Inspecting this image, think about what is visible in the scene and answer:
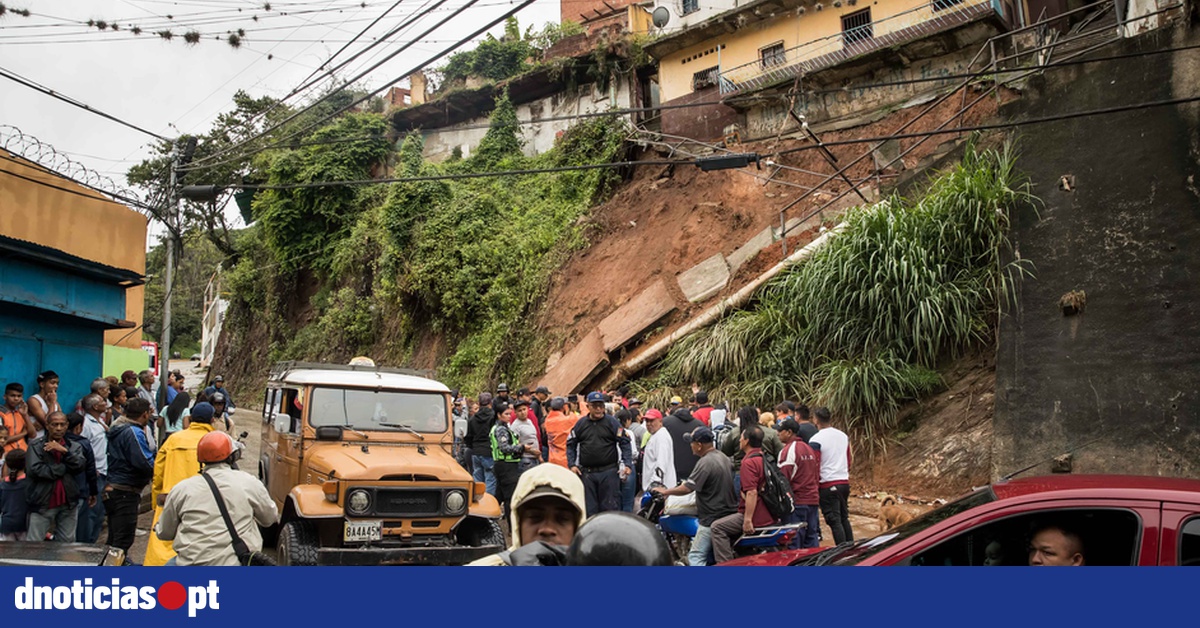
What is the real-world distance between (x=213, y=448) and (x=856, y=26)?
70.5 feet

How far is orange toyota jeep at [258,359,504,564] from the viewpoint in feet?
24.1

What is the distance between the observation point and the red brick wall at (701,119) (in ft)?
79.6

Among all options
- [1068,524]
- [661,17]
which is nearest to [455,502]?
[1068,524]

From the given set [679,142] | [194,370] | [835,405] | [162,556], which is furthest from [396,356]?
[194,370]

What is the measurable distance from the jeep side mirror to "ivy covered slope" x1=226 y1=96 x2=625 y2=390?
1224 centimetres

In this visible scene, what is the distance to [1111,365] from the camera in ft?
35.1

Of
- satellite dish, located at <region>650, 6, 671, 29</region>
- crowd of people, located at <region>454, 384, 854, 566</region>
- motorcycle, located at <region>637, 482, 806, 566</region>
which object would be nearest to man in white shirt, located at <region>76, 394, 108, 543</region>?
crowd of people, located at <region>454, 384, 854, 566</region>

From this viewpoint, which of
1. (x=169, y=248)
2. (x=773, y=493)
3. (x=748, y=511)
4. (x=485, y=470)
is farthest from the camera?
(x=169, y=248)

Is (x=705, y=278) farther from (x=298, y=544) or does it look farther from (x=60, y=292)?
(x=298, y=544)

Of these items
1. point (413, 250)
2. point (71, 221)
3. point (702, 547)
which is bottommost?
point (702, 547)

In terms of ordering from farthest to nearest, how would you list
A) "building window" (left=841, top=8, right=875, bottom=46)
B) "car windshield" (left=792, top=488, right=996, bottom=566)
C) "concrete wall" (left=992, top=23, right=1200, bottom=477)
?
"building window" (left=841, top=8, right=875, bottom=46), "concrete wall" (left=992, top=23, right=1200, bottom=477), "car windshield" (left=792, top=488, right=996, bottom=566)

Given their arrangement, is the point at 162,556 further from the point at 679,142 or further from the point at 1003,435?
the point at 679,142

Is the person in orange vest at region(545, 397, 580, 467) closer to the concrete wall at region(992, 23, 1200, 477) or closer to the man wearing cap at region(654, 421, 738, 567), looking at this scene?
the man wearing cap at region(654, 421, 738, 567)

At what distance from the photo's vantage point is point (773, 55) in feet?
77.3
